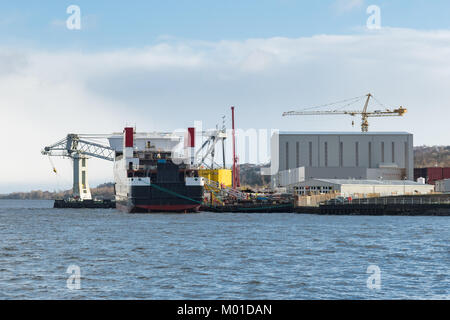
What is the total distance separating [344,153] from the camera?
515 feet

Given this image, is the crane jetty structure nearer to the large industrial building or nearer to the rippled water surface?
the large industrial building

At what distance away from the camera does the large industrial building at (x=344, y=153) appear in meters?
156

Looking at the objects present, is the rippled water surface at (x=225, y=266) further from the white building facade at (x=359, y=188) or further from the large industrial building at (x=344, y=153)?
the large industrial building at (x=344, y=153)

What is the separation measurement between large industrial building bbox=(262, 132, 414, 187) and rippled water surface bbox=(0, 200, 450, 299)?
10316 centimetres

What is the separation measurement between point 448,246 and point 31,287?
2967 centimetres

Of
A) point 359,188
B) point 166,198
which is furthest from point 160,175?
point 359,188

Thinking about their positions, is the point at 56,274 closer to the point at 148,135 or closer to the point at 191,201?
the point at 191,201

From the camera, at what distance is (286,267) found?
3228 cm

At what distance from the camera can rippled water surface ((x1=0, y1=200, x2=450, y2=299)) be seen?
2488 cm

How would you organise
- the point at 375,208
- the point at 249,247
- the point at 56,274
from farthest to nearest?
the point at 375,208, the point at 249,247, the point at 56,274

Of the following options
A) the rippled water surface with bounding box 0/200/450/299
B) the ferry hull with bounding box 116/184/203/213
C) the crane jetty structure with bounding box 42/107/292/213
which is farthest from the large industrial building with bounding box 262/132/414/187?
the rippled water surface with bounding box 0/200/450/299

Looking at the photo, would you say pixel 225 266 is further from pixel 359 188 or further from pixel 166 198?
pixel 359 188

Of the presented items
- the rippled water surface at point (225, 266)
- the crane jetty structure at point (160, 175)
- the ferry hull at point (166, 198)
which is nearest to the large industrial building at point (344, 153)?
the crane jetty structure at point (160, 175)
